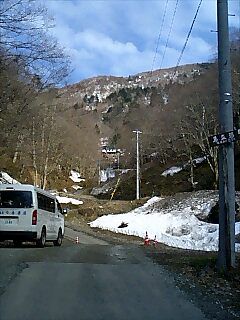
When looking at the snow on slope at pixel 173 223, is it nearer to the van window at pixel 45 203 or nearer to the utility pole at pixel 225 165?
the van window at pixel 45 203

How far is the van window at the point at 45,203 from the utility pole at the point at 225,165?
374 inches

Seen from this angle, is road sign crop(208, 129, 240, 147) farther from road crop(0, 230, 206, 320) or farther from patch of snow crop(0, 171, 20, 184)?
patch of snow crop(0, 171, 20, 184)

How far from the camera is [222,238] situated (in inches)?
490

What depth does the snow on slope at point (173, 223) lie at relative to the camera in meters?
32.4

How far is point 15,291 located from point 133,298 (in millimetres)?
2153

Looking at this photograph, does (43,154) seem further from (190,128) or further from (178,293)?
(178,293)

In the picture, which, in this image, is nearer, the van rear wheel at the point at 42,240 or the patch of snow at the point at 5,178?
the van rear wheel at the point at 42,240

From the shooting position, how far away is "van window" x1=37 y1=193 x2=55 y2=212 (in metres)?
20.4

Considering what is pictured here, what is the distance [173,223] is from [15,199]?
76.0 feet

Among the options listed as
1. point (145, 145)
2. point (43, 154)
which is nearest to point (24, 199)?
point (43, 154)

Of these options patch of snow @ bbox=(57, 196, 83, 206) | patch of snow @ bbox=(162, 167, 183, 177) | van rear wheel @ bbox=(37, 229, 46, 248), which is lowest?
van rear wheel @ bbox=(37, 229, 46, 248)

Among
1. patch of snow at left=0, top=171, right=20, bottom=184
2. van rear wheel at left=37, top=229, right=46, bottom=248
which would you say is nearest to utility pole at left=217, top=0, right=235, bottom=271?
van rear wheel at left=37, top=229, right=46, bottom=248

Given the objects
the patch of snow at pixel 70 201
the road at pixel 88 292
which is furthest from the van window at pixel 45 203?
the patch of snow at pixel 70 201

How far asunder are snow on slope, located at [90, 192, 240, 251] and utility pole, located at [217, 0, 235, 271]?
51.8ft
